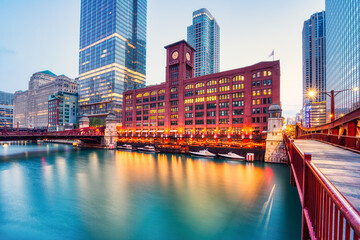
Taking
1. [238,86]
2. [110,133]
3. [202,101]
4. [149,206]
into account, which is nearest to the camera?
[149,206]

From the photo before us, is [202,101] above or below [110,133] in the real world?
above

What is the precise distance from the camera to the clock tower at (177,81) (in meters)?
88.8

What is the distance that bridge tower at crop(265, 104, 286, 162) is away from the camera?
51875 millimetres

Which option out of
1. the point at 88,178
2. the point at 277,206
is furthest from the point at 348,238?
the point at 88,178

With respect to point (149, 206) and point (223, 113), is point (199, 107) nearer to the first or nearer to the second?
point (223, 113)

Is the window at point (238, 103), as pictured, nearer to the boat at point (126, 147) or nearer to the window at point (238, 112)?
the window at point (238, 112)

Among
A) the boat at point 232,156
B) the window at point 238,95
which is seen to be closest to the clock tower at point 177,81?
the window at point 238,95

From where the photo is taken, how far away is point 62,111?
163000 millimetres

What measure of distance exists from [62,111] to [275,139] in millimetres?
176191

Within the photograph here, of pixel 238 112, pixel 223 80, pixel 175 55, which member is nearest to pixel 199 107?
pixel 223 80

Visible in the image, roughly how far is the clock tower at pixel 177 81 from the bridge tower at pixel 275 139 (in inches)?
1659

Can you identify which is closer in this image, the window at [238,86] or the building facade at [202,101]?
the building facade at [202,101]

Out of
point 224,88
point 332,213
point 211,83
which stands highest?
point 211,83

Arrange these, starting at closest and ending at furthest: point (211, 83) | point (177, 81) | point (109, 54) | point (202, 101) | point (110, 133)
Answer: point (211, 83) → point (202, 101) → point (177, 81) → point (110, 133) → point (109, 54)
